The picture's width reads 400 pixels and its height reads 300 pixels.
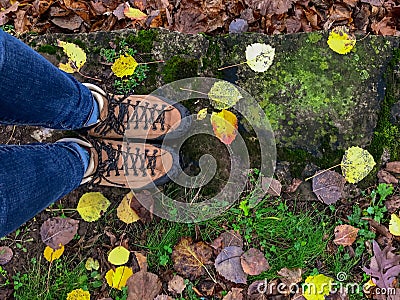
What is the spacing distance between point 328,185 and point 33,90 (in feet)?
4.27

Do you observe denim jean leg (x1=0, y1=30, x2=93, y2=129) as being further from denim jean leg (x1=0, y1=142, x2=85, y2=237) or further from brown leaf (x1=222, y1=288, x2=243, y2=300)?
brown leaf (x1=222, y1=288, x2=243, y2=300)

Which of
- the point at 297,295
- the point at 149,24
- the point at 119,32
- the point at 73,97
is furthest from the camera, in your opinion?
the point at 149,24

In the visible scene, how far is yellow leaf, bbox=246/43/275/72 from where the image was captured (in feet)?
6.42

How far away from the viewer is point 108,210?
1.96 metres

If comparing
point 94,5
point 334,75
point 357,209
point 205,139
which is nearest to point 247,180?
point 205,139

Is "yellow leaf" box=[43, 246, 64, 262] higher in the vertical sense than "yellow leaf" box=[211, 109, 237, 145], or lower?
lower

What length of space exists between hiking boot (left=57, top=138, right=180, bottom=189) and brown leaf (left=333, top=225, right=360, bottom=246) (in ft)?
2.59

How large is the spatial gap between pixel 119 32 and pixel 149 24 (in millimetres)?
266

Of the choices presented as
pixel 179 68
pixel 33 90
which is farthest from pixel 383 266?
pixel 33 90

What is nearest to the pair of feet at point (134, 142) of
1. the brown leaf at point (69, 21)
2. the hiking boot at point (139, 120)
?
the hiking boot at point (139, 120)

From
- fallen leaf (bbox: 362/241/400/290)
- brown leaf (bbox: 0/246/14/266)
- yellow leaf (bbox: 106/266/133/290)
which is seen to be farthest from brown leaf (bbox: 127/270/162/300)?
fallen leaf (bbox: 362/241/400/290)

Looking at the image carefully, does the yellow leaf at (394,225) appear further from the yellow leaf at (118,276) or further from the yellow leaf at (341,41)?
the yellow leaf at (118,276)

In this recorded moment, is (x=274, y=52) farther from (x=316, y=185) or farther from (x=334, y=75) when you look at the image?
(x=316, y=185)

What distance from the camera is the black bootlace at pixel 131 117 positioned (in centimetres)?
186
